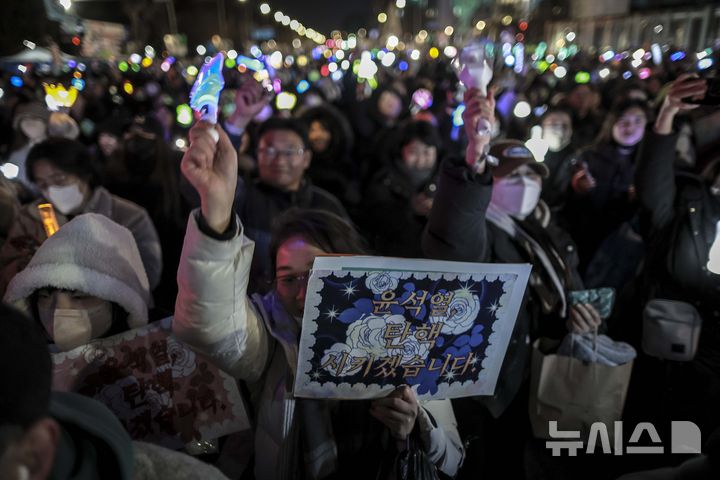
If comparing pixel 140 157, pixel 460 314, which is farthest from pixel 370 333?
pixel 140 157

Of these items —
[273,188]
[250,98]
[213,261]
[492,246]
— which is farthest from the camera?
[273,188]

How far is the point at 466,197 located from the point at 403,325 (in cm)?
72

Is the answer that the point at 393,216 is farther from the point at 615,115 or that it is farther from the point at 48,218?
the point at 615,115

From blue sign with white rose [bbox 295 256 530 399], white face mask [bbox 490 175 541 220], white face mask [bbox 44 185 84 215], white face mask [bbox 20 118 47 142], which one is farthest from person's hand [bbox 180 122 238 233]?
white face mask [bbox 20 118 47 142]

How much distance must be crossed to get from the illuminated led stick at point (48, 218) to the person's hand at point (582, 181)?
13.5 feet

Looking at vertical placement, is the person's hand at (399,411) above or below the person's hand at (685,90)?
below

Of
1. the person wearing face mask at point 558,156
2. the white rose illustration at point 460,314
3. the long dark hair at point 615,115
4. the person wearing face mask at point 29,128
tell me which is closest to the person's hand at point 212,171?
the white rose illustration at point 460,314

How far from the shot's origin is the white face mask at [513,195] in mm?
2789

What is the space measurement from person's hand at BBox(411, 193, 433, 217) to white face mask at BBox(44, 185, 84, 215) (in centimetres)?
228

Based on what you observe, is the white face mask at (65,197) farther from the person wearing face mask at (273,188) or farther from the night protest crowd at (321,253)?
the person wearing face mask at (273,188)

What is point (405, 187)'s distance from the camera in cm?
456

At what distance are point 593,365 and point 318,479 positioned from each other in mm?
1430

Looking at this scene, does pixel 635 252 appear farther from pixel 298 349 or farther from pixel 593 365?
pixel 298 349

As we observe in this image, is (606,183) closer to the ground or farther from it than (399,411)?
closer to the ground
